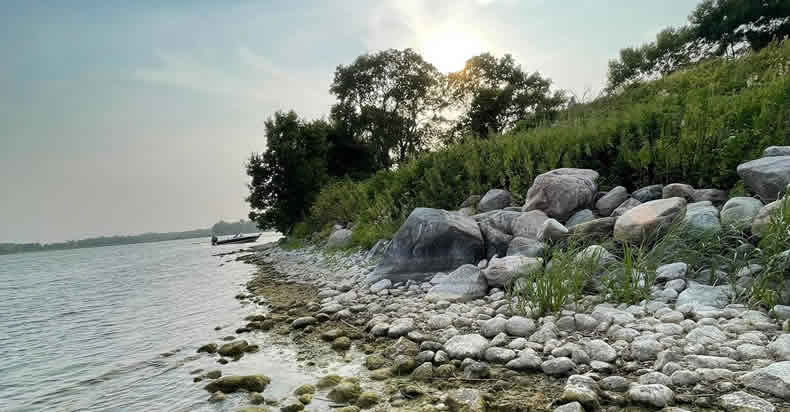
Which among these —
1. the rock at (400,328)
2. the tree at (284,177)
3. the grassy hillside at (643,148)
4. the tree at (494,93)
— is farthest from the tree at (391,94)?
the rock at (400,328)

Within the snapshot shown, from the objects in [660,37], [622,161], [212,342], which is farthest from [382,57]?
[212,342]

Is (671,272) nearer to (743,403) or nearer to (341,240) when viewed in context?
(743,403)

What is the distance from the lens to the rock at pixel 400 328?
3662mm

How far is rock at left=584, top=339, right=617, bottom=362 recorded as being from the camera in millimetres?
2559

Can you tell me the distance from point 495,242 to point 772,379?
3.70 metres

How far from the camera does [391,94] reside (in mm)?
32406

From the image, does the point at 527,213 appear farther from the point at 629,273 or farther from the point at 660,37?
the point at 660,37

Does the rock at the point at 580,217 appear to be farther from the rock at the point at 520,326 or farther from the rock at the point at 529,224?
the rock at the point at 520,326

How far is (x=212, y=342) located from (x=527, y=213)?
466cm

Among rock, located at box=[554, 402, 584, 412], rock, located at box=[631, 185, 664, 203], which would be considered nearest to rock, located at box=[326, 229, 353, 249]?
rock, located at box=[631, 185, 664, 203]

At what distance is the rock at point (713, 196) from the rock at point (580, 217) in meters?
1.25

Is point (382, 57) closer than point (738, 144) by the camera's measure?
No

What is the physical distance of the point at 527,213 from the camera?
5793 millimetres

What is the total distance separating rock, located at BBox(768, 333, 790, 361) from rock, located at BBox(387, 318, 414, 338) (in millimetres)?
2595
